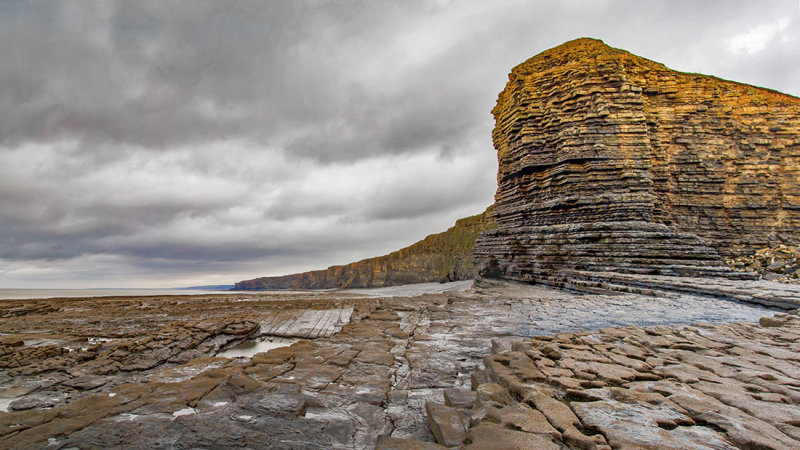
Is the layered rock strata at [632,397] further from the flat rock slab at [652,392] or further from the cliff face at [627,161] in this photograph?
the cliff face at [627,161]

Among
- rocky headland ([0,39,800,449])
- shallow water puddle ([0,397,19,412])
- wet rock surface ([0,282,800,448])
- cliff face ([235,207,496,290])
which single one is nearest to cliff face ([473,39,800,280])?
rocky headland ([0,39,800,449])

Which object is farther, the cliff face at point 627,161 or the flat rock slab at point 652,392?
the cliff face at point 627,161

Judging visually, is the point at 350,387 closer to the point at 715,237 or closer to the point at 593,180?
the point at 593,180

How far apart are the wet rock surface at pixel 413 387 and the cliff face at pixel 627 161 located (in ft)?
33.1

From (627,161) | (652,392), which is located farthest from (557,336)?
(627,161)

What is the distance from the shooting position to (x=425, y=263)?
183ft

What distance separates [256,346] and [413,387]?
4.73 metres

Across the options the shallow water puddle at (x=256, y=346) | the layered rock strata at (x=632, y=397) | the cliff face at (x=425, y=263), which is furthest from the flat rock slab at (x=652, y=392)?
the cliff face at (x=425, y=263)

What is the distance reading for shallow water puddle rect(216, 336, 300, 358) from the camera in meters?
6.55

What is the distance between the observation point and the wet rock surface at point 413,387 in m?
2.51

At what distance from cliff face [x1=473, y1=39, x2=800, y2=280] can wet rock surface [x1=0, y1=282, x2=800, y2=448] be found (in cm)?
1007

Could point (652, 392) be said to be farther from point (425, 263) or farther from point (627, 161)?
point (425, 263)

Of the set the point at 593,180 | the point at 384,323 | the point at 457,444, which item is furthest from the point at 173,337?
the point at 593,180

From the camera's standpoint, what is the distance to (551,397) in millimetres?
2891
